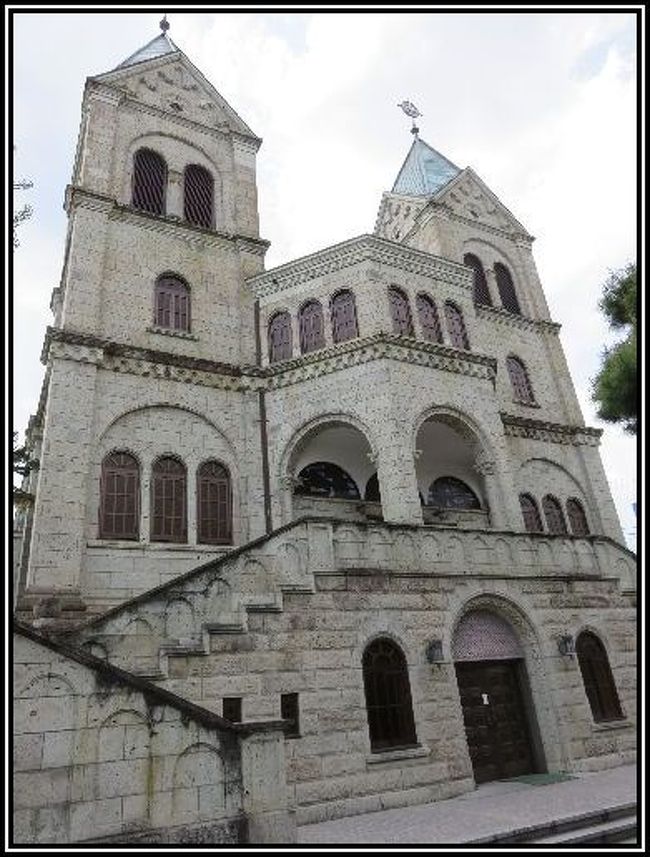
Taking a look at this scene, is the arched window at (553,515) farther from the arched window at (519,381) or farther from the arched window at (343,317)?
the arched window at (343,317)

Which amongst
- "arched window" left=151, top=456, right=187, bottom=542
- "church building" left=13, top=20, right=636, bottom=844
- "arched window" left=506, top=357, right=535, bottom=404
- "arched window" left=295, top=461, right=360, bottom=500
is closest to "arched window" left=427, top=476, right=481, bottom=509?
"church building" left=13, top=20, right=636, bottom=844

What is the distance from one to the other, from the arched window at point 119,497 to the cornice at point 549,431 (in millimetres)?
12451

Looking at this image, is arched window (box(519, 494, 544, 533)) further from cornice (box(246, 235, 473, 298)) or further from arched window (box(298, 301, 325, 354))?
arched window (box(298, 301, 325, 354))

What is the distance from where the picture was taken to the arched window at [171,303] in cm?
1820

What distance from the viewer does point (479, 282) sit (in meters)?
24.8

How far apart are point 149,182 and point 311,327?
808cm

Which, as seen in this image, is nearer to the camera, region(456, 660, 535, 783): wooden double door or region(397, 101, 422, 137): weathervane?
region(456, 660, 535, 783): wooden double door

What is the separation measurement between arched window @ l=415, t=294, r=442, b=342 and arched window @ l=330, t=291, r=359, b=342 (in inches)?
84.8


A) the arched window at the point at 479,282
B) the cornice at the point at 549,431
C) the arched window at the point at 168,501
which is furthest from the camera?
the arched window at the point at 479,282

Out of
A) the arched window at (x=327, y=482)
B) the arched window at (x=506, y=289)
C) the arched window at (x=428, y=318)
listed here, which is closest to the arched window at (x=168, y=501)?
the arched window at (x=327, y=482)

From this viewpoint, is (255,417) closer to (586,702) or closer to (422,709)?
(422,709)

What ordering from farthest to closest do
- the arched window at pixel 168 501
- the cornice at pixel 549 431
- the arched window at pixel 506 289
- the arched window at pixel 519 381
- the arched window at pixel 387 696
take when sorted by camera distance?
1. the arched window at pixel 506 289
2. the arched window at pixel 519 381
3. the cornice at pixel 549 431
4. the arched window at pixel 168 501
5. the arched window at pixel 387 696

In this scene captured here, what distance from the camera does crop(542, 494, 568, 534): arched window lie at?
2039cm

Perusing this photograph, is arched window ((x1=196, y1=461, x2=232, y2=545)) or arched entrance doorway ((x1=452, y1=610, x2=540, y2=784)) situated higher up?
arched window ((x1=196, y1=461, x2=232, y2=545))
